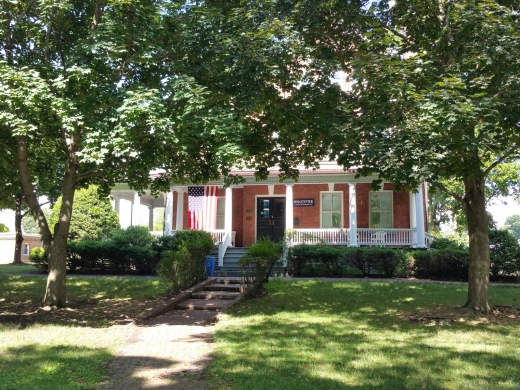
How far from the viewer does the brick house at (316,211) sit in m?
19.1

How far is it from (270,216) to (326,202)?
2719mm

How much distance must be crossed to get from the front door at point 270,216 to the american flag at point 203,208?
104 inches

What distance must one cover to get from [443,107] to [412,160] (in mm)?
959

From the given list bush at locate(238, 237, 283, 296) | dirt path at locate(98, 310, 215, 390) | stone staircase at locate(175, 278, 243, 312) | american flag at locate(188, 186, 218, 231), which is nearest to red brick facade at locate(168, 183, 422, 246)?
american flag at locate(188, 186, 218, 231)

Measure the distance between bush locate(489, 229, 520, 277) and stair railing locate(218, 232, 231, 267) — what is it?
9.65 m

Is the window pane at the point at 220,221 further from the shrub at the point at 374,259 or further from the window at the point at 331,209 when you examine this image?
the shrub at the point at 374,259

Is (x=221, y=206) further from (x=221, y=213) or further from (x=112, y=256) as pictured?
(x=112, y=256)

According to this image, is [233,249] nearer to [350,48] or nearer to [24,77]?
[350,48]

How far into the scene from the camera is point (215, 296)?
39.5 feet

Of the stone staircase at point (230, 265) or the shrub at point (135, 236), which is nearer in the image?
the stone staircase at point (230, 265)

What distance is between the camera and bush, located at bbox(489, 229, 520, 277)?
1530 cm

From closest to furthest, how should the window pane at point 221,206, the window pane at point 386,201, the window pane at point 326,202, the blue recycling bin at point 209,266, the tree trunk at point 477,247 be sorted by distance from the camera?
the tree trunk at point 477,247
the blue recycling bin at point 209,266
the window pane at point 386,201
the window pane at point 326,202
the window pane at point 221,206

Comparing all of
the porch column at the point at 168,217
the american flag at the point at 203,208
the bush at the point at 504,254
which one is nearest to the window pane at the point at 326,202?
the american flag at the point at 203,208

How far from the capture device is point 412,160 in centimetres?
738
